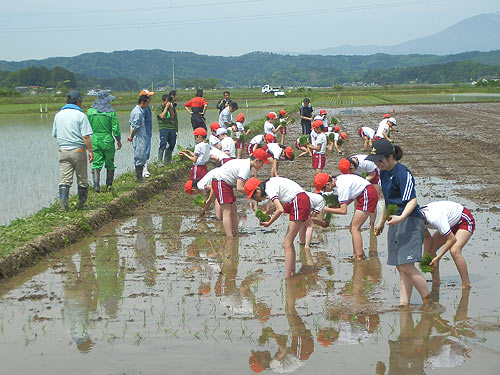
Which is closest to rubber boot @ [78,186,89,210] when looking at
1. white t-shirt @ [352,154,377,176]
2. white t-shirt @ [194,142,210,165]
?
white t-shirt @ [194,142,210,165]

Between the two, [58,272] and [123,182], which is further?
[123,182]

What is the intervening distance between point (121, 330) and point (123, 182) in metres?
8.09

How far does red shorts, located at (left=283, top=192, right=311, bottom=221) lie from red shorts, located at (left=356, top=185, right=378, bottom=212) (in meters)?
1.16

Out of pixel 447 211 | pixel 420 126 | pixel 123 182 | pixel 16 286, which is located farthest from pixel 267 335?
pixel 420 126

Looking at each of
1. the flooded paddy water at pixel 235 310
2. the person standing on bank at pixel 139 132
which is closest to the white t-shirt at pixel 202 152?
the flooded paddy water at pixel 235 310

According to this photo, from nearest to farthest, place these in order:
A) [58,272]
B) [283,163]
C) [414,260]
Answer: [414,260] < [58,272] < [283,163]

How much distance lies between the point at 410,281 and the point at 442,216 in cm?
84

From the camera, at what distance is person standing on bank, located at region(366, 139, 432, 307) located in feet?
21.7

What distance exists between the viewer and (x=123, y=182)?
563 inches

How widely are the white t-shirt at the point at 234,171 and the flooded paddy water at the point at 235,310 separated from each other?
0.96 metres

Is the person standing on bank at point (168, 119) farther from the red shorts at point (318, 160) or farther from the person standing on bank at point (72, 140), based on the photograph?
the person standing on bank at point (72, 140)

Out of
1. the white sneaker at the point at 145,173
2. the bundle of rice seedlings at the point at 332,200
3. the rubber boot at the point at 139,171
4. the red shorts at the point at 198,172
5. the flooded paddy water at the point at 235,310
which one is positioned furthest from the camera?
the white sneaker at the point at 145,173

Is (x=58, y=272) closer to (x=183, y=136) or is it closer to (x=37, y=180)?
(x=37, y=180)

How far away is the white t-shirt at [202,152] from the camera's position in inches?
463
